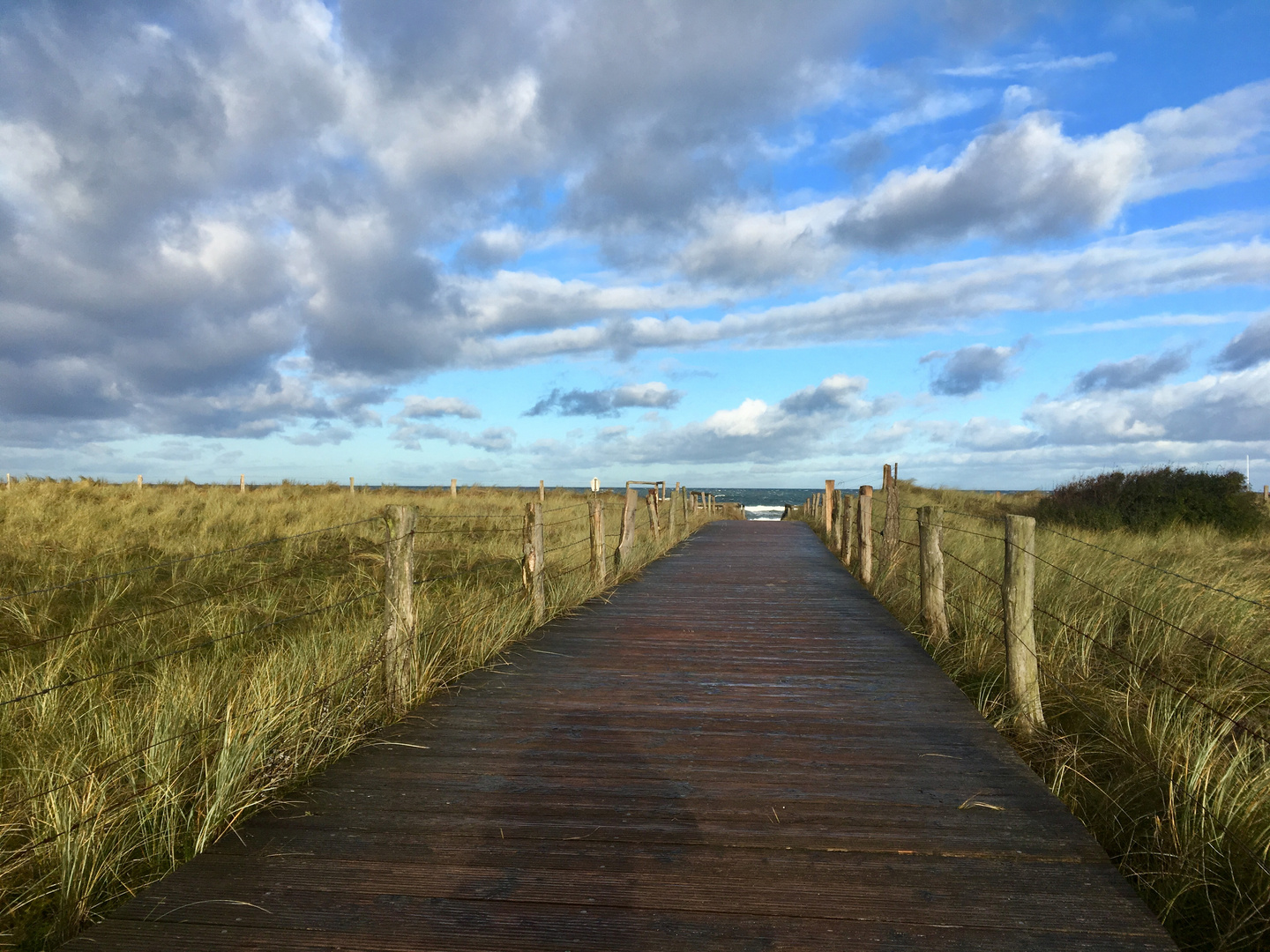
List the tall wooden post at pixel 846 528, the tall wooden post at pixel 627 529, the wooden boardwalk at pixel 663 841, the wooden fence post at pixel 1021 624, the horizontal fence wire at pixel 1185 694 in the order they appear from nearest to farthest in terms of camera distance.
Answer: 1. the wooden boardwalk at pixel 663 841
2. the horizontal fence wire at pixel 1185 694
3. the wooden fence post at pixel 1021 624
4. the tall wooden post at pixel 627 529
5. the tall wooden post at pixel 846 528

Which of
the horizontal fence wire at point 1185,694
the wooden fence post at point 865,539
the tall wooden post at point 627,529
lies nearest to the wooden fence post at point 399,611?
the horizontal fence wire at point 1185,694

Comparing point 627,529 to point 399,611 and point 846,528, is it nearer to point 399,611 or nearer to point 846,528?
point 846,528

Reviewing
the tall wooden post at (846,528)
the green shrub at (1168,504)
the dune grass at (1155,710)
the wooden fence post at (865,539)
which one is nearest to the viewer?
the dune grass at (1155,710)

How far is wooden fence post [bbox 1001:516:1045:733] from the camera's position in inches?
171

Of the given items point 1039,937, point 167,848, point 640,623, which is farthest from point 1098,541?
point 167,848

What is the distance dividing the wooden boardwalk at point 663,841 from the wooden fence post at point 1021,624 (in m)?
0.32

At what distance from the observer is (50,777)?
313cm

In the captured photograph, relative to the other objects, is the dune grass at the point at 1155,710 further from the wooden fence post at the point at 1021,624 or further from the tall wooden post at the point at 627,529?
the tall wooden post at the point at 627,529

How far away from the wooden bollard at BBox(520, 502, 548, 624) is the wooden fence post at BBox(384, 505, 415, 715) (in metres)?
2.29

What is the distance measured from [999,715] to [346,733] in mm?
3746

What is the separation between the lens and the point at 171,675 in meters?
5.46

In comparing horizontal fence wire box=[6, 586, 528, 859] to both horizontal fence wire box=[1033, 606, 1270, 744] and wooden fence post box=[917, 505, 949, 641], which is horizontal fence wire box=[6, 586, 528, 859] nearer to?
horizontal fence wire box=[1033, 606, 1270, 744]

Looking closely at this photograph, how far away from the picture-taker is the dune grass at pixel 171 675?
9.41 ft

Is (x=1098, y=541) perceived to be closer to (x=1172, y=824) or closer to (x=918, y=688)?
(x=918, y=688)
